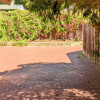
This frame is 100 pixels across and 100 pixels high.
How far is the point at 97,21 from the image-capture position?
6707 mm

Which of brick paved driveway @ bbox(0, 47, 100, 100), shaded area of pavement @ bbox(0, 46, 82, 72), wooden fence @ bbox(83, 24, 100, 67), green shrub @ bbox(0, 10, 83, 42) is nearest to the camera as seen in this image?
brick paved driveway @ bbox(0, 47, 100, 100)

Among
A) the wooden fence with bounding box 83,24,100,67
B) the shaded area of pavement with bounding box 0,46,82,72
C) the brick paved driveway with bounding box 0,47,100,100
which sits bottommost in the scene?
the shaded area of pavement with bounding box 0,46,82,72

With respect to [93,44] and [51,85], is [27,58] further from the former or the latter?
[51,85]

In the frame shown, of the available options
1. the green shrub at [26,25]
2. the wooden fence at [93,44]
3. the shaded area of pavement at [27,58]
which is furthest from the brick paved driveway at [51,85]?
the green shrub at [26,25]

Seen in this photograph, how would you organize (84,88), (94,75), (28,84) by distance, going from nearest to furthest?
(84,88) < (28,84) < (94,75)

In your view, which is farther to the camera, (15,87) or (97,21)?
(97,21)

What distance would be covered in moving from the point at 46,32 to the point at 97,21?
43.7ft

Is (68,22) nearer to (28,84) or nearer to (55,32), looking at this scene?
(55,32)

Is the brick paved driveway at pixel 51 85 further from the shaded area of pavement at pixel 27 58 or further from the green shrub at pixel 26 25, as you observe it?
the green shrub at pixel 26 25

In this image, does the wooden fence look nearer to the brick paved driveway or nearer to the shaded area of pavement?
the brick paved driveway

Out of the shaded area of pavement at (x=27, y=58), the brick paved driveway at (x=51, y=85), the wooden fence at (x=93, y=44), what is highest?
the wooden fence at (x=93, y=44)

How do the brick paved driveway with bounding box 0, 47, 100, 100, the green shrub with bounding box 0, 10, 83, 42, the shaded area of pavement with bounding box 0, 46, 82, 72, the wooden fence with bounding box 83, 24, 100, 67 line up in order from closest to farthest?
1. the brick paved driveway with bounding box 0, 47, 100, 100
2. the wooden fence with bounding box 83, 24, 100, 67
3. the shaded area of pavement with bounding box 0, 46, 82, 72
4. the green shrub with bounding box 0, 10, 83, 42

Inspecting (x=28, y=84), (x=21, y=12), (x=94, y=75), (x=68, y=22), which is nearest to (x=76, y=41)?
(x=68, y=22)

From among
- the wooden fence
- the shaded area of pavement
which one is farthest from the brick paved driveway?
the shaded area of pavement
